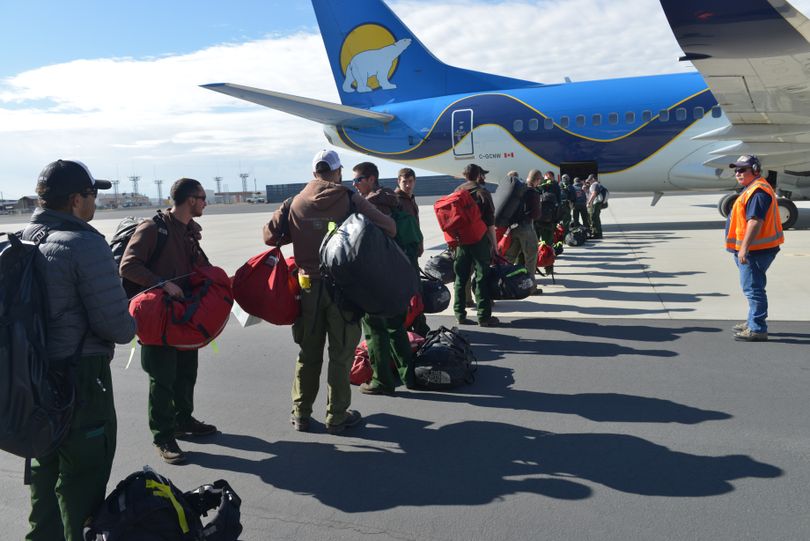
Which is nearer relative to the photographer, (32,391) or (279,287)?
(32,391)

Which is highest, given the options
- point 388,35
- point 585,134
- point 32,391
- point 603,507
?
point 388,35

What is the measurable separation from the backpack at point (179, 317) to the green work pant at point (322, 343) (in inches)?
23.9

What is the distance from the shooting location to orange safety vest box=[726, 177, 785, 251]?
615 cm

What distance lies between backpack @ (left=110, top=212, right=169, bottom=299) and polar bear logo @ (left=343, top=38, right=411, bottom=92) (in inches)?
649

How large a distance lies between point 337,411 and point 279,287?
971 mm

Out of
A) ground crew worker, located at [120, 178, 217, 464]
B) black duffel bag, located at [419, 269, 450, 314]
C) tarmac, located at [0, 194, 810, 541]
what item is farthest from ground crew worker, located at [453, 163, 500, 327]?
ground crew worker, located at [120, 178, 217, 464]

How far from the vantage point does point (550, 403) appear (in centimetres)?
489

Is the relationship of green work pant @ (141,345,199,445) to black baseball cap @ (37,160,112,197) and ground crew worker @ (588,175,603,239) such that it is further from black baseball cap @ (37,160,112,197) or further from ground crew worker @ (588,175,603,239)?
ground crew worker @ (588,175,603,239)

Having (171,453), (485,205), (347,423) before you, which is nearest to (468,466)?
(347,423)

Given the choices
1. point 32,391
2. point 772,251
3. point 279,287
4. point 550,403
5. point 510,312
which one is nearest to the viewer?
point 32,391

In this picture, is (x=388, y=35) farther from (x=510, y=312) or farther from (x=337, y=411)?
(x=337, y=411)

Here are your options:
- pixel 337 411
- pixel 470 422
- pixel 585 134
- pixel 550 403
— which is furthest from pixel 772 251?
pixel 585 134

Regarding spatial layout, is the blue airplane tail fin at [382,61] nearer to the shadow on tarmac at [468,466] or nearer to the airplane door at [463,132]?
the airplane door at [463,132]

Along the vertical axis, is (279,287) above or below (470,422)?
above
